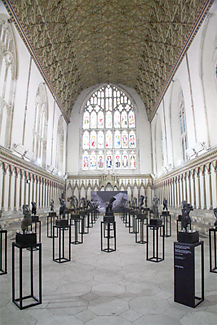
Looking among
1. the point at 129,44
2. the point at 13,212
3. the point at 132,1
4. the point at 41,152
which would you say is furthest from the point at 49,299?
the point at 129,44

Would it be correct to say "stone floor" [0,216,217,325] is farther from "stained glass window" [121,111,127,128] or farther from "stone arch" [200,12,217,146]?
"stained glass window" [121,111,127,128]

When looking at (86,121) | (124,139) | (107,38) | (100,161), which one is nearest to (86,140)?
(86,121)

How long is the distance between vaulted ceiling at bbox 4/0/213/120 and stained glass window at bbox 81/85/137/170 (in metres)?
3.35

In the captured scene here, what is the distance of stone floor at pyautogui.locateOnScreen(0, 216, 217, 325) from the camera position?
3.47 metres

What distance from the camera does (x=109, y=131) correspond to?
32.4 metres

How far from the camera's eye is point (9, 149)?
13.8 meters

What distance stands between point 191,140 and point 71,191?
18701mm

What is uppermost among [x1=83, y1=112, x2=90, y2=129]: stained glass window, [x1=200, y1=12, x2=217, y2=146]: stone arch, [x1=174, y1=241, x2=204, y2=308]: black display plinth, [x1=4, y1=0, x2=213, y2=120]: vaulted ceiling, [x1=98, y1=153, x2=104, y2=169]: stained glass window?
[x1=4, y1=0, x2=213, y2=120]: vaulted ceiling

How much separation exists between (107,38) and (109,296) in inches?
981

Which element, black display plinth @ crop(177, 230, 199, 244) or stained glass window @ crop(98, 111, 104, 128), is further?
stained glass window @ crop(98, 111, 104, 128)

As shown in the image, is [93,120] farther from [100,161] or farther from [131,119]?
[100,161]

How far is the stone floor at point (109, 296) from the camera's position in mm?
3469

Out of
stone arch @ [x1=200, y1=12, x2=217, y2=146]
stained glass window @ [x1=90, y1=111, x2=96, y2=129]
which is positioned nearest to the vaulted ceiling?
stone arch @ [x1=200, y1=12, x2=217, y2=146]

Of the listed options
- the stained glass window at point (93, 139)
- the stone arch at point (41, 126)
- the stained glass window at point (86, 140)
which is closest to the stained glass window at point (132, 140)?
the stained glass window at point (93, 139)
